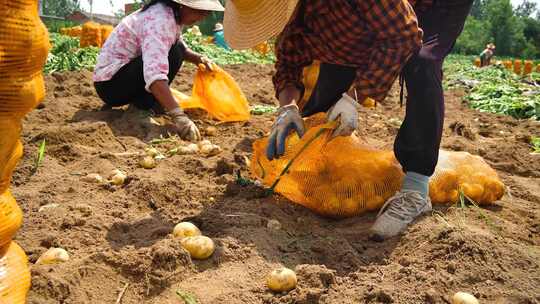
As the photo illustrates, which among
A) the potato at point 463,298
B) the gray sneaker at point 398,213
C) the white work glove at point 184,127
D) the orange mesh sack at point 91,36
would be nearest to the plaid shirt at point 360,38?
the gray sneaker at point 398,213

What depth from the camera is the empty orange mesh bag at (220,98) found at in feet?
14.5

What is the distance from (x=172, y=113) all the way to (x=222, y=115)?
0.68m

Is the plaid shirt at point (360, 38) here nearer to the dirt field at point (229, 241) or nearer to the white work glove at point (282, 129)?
the white work glove at point (282, 129)

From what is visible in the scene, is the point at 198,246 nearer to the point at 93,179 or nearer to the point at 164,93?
the point at 93,179

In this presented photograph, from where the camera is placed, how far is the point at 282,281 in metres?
1.70

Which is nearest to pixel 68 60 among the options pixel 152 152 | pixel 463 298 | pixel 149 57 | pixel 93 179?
pixel 149 57

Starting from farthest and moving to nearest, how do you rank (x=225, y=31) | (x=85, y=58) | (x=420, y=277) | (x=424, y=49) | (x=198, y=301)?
(x=85, y=58) < (x=225, y=31) < (x=424, y=49) < (x=420, y=277) < (x=198, y=301)

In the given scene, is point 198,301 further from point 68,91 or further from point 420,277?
point 68,91

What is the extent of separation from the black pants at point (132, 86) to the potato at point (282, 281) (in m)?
2.94

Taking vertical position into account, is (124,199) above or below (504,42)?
above

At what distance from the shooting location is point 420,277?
1784 mm

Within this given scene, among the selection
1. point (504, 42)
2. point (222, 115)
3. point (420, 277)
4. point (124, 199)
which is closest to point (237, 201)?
point (124, 199)

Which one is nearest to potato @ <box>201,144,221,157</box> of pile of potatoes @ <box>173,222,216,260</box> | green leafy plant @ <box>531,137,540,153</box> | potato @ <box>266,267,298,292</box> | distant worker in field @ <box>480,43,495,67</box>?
pile of potatoes @ <box>173,222,216,260</box>

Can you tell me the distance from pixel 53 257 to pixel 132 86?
2.67 meters
